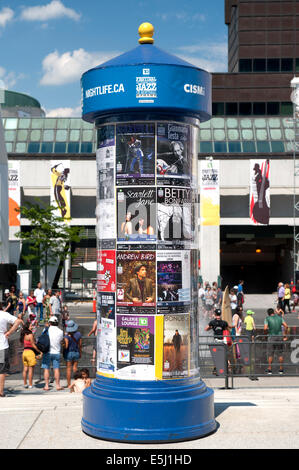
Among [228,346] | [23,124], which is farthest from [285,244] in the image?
[228,346]

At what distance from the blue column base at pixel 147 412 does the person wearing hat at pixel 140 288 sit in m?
1.03

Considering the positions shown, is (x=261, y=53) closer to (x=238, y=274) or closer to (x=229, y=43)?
(x=229, y=43)

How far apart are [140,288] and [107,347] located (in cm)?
89

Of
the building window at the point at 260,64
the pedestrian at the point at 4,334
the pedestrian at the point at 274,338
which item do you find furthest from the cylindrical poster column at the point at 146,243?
the building window at the point at 260,64

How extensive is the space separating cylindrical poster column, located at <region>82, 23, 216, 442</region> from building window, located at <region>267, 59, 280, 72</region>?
6929cm

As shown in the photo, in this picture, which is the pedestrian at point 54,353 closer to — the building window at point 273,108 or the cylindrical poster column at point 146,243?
the cylindrical poster column at point 146,243

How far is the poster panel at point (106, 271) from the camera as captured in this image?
871 cm

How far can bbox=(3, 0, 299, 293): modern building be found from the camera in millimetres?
54500

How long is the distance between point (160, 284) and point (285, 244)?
178ft

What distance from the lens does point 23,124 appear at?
6062 cm

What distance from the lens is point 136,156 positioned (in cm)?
865

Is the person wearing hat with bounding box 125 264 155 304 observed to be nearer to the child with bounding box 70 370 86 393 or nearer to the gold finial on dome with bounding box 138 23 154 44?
the gold finial on dome with bounding box 138 23 154 44

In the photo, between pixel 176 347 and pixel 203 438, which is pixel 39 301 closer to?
pixel 176 347

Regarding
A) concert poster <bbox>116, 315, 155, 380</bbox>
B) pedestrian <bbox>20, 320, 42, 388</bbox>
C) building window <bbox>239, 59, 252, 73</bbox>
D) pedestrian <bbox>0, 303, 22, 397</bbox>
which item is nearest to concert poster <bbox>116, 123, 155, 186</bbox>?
concert poster <bbox>116, 315, 155, 380</bbox>
